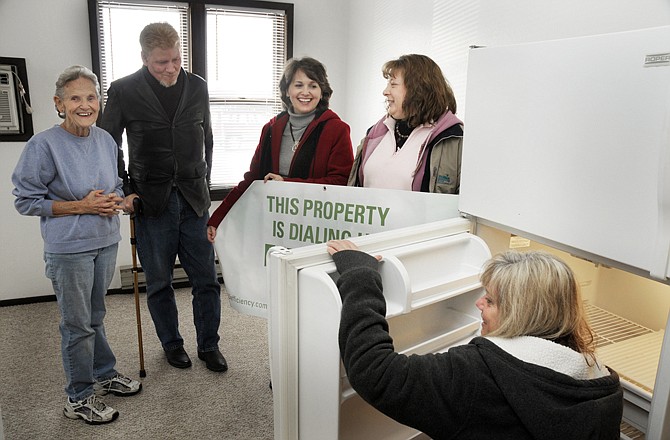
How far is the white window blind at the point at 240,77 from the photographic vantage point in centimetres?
405

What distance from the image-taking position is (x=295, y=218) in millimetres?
2043

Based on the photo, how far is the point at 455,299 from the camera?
5.31 ft

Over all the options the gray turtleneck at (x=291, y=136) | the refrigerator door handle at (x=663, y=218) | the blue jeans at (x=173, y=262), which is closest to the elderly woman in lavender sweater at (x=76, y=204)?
the blue jeans at (x=173, y=262)

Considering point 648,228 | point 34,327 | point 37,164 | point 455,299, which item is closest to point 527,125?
point 648,228

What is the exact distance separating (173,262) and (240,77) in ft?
5.95

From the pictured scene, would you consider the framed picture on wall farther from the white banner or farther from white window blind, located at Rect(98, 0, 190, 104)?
the white banner

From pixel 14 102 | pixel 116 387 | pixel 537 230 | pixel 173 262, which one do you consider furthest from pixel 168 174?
pixel 537 230

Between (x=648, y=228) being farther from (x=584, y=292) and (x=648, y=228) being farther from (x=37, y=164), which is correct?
(x=37, y=164)

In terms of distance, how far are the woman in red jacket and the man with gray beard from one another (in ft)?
1.29

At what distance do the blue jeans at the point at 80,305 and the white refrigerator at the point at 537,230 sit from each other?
1.42 metres

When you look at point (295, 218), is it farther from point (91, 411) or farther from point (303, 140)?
point (91, 411)

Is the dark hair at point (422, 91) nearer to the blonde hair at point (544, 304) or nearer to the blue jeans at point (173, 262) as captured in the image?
the blonde hair at point (544, 304)

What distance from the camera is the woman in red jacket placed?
2.36m

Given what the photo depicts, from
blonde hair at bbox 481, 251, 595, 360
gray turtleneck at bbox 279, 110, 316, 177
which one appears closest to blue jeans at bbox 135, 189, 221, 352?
gray turtleneck at bbox 279, 110, 316, 177
